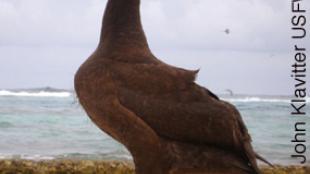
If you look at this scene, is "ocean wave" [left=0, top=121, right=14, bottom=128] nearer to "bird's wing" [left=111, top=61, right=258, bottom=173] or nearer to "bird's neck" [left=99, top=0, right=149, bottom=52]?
"bird's neck" [left=99, top=0, right=149, bottom=52]

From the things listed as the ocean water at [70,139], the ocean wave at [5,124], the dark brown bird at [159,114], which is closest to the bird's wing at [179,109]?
the dark brown bird at [159,114]

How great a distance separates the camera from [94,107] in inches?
143

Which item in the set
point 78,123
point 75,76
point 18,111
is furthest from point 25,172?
point 18,111

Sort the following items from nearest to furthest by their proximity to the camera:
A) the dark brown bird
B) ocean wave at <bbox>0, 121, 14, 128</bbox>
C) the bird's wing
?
the dark brown bird, the bird's wing, ocean wave at <bbox>0, 121, 14, 128</bbox>

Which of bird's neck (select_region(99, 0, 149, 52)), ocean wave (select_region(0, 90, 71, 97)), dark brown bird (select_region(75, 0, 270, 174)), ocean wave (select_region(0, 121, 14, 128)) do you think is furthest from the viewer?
ocean wave (select_region(0, 90, 71, 97))

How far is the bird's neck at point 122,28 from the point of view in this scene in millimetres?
3912

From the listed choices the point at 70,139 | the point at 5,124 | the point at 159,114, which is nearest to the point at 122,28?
the point at 159,114

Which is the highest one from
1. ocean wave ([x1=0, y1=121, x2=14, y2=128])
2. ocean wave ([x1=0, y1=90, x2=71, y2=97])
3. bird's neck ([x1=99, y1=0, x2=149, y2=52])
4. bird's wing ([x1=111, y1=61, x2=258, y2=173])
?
bird's neck ([x1=99, y1=0, x2=149, y2=52])

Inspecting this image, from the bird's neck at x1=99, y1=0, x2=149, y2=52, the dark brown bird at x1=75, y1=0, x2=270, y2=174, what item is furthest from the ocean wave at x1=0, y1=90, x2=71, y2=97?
the dark brown bird at x1=75, y1=0, x2=270, y2=174

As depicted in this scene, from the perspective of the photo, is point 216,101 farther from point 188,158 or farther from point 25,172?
point 25,172

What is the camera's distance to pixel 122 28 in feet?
12.9

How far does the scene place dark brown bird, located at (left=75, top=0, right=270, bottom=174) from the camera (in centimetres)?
354

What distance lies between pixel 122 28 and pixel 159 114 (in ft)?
2.14

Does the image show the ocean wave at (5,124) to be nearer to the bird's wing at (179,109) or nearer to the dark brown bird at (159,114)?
the dark brown bird at (159,114)
